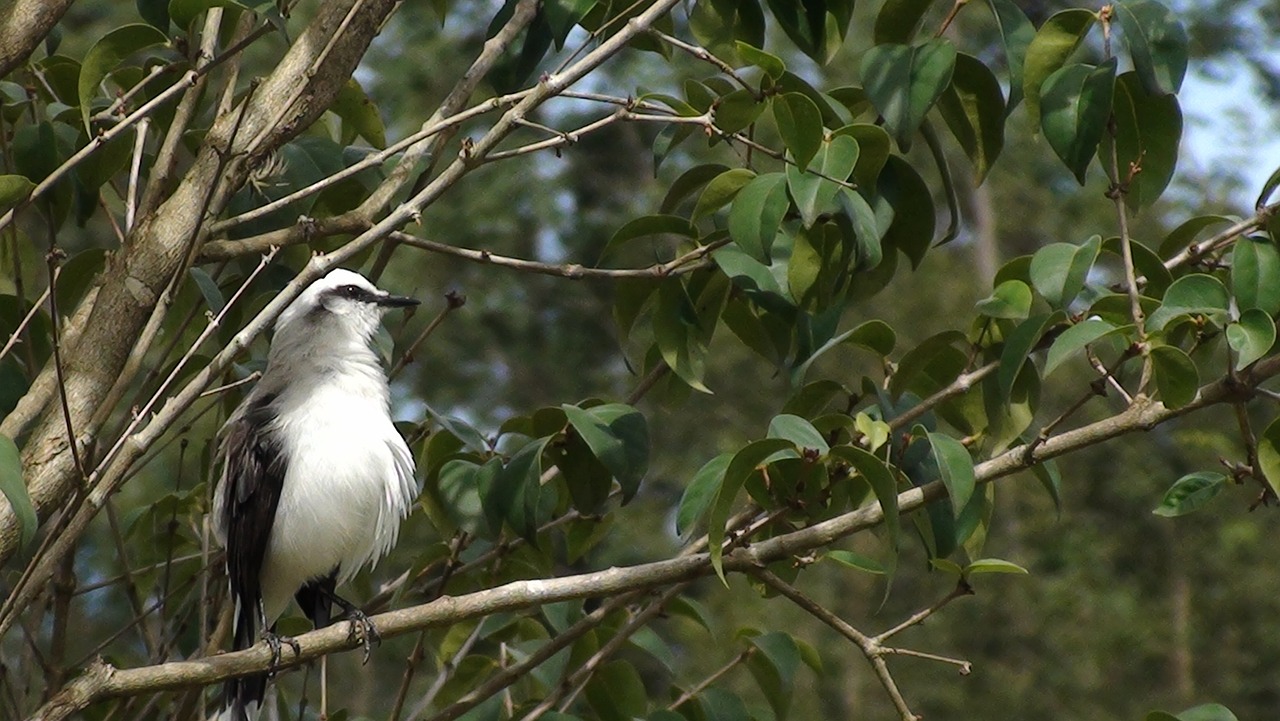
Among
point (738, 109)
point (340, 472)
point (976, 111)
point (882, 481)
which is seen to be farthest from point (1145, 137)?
point (340, 472)

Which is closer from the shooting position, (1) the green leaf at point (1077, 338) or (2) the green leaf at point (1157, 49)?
(1) the green leaf at point (1077, 338)

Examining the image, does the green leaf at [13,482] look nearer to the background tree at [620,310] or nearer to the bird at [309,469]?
the background tree at [620,310]

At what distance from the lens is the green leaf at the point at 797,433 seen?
2178 mm

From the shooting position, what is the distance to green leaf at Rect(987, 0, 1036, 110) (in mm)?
2588

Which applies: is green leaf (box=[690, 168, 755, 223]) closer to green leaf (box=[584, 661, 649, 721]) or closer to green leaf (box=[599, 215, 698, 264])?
green leaf (box=[599, 215, 698, 264])

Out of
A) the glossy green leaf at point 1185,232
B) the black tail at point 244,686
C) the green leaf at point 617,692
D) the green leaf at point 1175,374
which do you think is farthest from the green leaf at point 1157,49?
the black tail at point 244,686

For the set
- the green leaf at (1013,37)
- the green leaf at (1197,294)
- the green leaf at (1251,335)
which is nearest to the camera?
the green leaf at (1251,335)

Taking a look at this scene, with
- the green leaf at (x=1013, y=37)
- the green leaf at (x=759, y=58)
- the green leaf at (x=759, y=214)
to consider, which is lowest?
the green leaf at (x=759, y=214)

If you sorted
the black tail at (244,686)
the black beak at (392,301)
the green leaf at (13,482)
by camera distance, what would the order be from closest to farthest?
the green leaf at (13,482) → the black tail at (244,686) → the black beak at (392,301)

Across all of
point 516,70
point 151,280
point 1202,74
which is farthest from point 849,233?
point 1202,74

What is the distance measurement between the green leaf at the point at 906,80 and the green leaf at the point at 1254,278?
51 cm

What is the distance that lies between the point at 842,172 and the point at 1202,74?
47.5 ft

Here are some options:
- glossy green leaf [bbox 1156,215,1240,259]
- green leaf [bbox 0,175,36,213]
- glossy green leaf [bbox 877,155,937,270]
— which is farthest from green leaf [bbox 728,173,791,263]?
green leaf [bbox 0,175,36,213]

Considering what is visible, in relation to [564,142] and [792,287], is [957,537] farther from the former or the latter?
[564,142]
